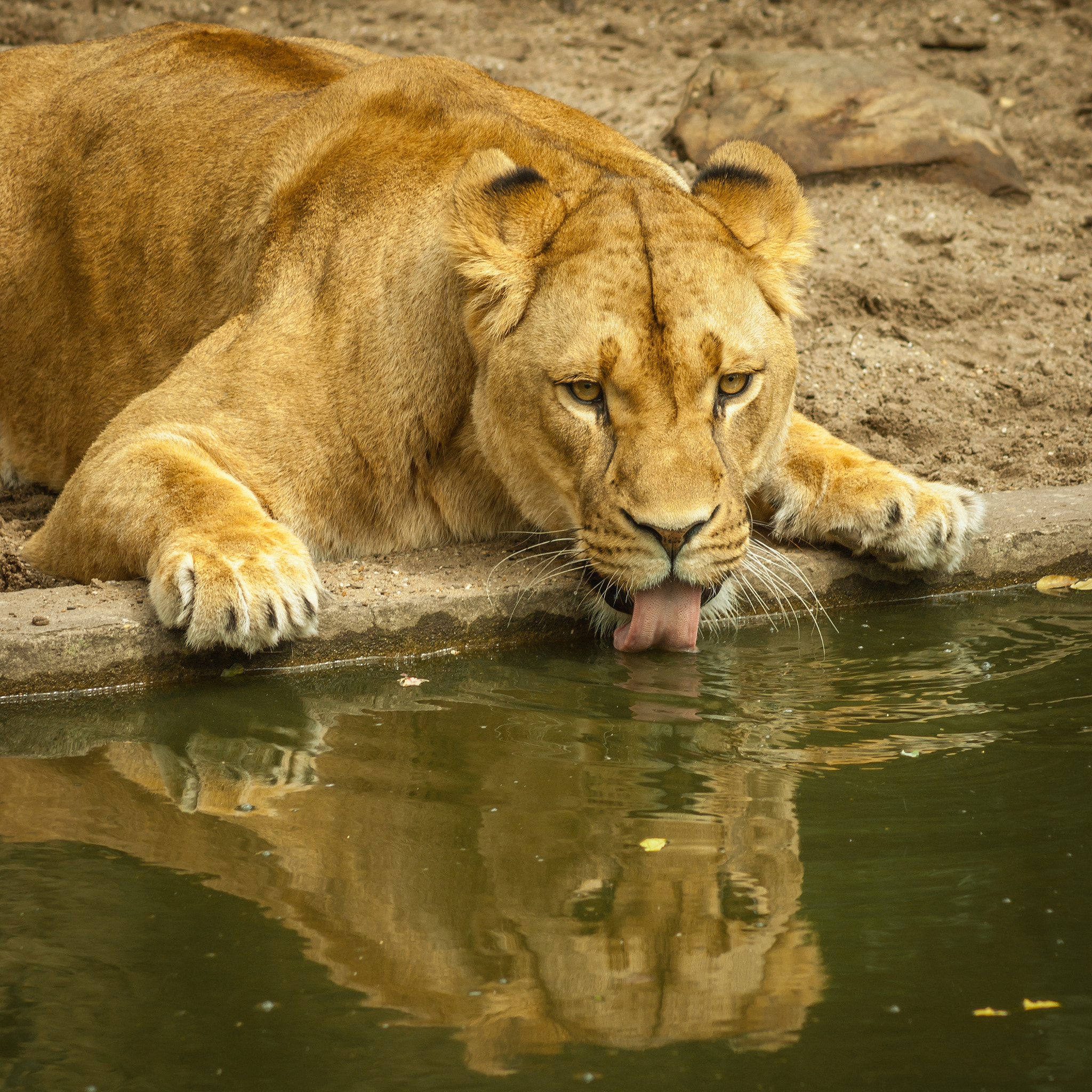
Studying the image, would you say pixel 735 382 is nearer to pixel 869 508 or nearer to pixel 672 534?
pixel 672 534

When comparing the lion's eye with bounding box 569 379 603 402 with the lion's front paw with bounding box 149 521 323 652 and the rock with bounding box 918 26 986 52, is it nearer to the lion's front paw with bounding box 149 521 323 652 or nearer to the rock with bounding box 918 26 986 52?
the lion's front paw with bounding box 149 521 323 652

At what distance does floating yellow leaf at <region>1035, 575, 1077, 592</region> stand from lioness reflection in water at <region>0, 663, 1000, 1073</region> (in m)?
1.32

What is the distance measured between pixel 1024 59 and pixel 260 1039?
30.2 feet

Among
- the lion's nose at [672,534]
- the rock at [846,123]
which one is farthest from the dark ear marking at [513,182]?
the rock at [846,123]

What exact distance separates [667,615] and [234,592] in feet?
3.56

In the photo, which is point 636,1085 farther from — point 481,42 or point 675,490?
point 481,42

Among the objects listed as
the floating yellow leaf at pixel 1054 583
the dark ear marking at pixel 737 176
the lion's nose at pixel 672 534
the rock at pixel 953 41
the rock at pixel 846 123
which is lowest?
the floating yellow leaf at pixel 1054 583

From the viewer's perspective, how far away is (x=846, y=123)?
8008 mm

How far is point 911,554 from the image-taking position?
168 inches

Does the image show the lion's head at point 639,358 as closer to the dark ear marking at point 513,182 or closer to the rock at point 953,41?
the dark ear marking at point 513,182

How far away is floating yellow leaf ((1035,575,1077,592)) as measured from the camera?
4.42 meters

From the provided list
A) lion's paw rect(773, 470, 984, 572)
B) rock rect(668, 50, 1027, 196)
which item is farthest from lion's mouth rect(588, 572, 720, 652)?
rock rect(668, 50, 1027, 196)

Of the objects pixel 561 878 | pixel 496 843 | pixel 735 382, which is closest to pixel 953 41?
pixel 735 382

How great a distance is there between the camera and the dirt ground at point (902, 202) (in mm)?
5703
